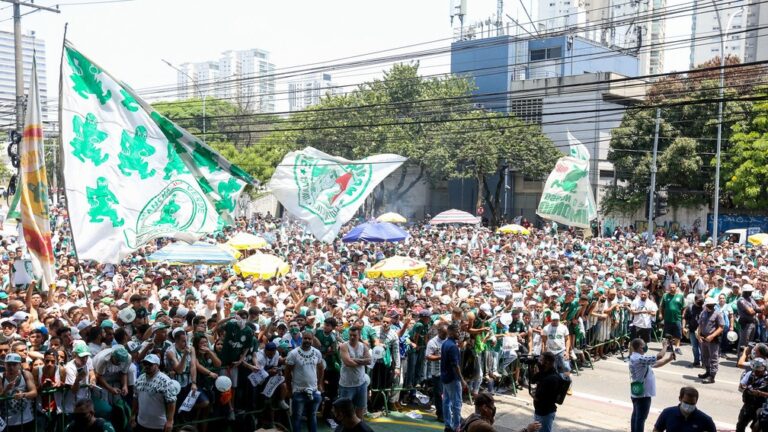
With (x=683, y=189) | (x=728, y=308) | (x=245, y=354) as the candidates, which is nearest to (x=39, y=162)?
(x=245, y=354)

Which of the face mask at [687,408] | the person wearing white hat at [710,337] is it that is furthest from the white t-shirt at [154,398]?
the person wearing white hat at [710,337]

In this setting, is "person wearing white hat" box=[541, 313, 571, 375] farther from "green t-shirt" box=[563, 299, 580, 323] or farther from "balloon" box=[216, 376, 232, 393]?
"balloon" box=[216, 376, 232, 393]

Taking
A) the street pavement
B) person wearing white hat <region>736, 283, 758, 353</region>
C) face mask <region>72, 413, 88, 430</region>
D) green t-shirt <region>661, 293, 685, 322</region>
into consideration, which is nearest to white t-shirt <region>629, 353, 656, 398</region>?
the street pavement

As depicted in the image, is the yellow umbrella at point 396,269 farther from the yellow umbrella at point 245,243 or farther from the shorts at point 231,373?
the shorts at point 231,373

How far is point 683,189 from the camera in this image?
1640 inches

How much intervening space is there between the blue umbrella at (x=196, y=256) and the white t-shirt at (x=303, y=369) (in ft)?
22.1

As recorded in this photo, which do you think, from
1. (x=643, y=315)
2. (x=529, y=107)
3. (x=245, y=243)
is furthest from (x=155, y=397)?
(x=529, y=107)

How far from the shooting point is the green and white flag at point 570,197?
1856cm

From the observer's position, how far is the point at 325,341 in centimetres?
963

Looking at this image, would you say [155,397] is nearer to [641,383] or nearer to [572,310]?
[641,383]

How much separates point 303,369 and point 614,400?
5634mm

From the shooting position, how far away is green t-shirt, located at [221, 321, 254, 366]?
29.3ft

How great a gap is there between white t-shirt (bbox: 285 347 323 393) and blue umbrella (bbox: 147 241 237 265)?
22.1ft

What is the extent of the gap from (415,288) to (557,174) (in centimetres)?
515
